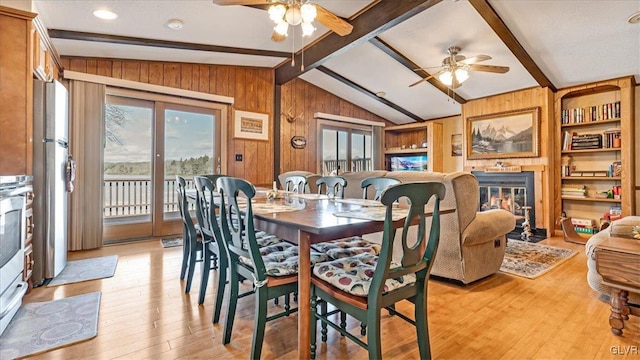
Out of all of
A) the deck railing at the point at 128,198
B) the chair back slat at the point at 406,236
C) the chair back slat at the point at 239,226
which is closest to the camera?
the chair back slat at the point at 406,236

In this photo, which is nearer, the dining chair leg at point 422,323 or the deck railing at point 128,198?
the dining chair leg at point 422,323

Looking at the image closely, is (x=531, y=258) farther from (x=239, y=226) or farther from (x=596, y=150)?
(x=239, y=226)

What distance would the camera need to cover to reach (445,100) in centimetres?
622

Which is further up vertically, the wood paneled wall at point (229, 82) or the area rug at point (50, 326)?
the wood paneled wall at point (229, 82)

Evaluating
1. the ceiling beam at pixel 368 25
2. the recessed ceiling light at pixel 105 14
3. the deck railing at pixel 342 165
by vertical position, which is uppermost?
the ceiling beam at pixel 368 25

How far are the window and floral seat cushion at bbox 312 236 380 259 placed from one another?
167 inches

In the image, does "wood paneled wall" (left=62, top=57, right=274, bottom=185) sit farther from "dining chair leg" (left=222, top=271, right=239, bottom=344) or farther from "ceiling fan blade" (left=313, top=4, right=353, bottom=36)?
"dining chair leg" (left=222, top=271, right=239, bottom=344)

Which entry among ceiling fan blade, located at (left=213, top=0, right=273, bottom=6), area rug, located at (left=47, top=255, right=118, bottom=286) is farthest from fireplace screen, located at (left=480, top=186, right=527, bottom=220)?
area rug, located at (left=47, top=255, right=118, bottom=286)

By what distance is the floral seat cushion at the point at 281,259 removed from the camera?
5.22 ft

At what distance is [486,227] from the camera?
8.63 ft

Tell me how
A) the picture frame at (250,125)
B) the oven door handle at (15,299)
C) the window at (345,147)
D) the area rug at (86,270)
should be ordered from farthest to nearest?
the window at (345,147)
the picture frame at (250,125)
the area rug at (86,270)
the oven door handle at (15,299)

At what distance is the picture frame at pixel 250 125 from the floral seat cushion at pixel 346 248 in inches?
142

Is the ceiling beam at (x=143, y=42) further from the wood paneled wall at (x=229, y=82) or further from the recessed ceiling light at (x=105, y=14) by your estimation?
the wood paneled wall at (x=229, y=82)

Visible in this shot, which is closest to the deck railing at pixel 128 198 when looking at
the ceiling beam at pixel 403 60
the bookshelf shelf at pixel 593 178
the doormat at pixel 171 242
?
the doormat at pixel 171 242
